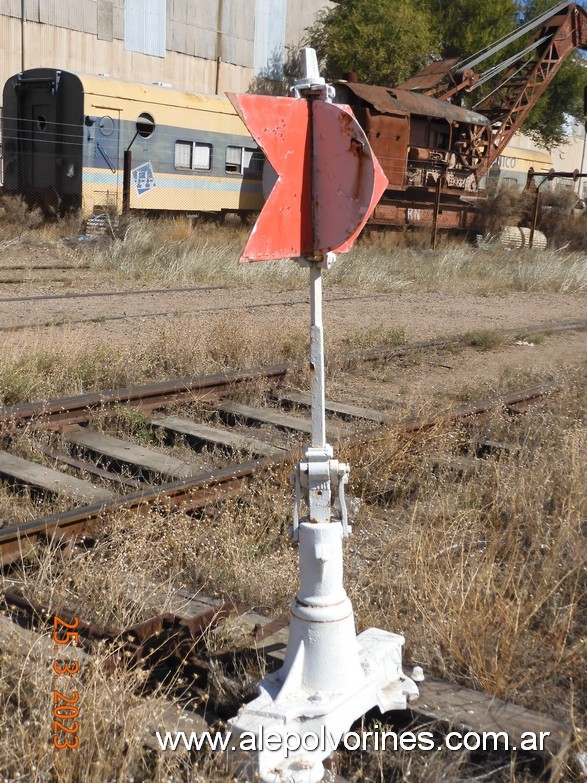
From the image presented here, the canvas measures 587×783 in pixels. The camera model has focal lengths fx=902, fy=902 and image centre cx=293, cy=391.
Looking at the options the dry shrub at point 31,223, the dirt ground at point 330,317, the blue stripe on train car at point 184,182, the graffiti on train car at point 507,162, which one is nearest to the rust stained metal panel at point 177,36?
the blue stripe on train car at point 184,182

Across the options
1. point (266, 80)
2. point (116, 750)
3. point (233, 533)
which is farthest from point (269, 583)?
point (266, 80)

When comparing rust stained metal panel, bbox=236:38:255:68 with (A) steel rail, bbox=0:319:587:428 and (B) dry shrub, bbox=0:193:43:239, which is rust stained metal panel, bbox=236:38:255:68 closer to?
(B) dry shrub, bbox=0:193:43:239

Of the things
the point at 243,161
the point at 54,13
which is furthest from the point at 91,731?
the point at 54,13

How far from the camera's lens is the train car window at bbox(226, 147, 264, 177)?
78.8ft

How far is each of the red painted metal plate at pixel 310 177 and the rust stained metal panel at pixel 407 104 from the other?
64.7 feet

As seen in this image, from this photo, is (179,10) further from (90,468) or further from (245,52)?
(90,468)

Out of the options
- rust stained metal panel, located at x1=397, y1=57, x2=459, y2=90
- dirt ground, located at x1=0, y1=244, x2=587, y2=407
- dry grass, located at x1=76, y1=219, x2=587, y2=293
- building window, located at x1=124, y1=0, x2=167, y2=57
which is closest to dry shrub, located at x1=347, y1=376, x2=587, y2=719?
dirt ground, located at x1=0, y1=244, x2=587, y2=407

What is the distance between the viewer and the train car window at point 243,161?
24.0 meters

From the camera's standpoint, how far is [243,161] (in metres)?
24.4

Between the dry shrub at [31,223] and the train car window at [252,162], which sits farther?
the train car window at [252,162]

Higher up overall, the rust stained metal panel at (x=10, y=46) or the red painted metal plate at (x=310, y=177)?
the rust stained metal panel at (x=10, y=46)

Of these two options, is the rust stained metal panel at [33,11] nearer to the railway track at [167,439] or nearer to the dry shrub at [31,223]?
the dry shrub at [31,223]

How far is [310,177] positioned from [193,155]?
68.2ft

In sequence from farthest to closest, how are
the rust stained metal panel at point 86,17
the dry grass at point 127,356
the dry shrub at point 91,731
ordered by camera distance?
the rust stained metal panel at point 86,17
the dry grass at point 127,356
the dry shrub at point 91,731
